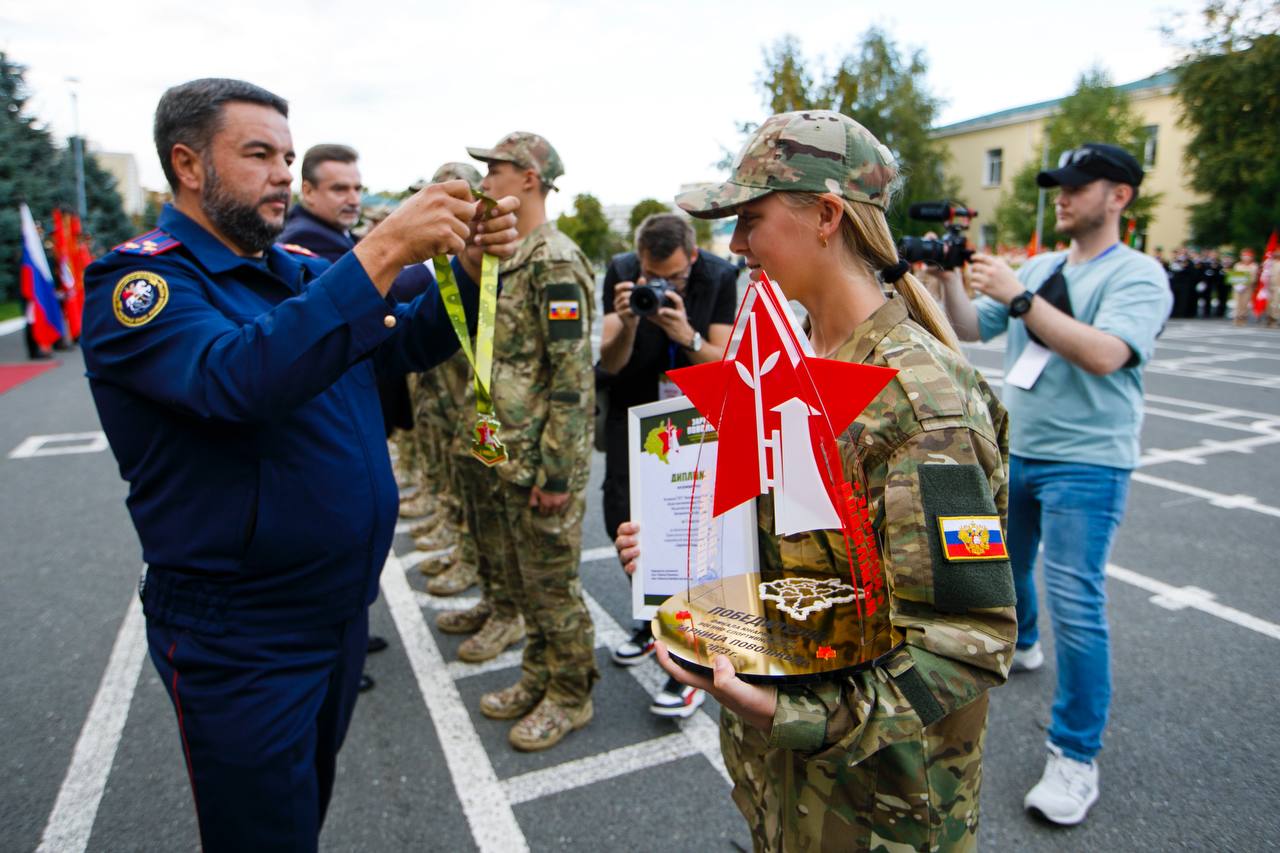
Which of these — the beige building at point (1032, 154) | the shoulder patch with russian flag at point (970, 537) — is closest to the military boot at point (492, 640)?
the shoulder patch with russian flag at point (970, 537)

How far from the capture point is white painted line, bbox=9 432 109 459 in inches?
310

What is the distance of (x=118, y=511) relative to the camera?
20.0 ft

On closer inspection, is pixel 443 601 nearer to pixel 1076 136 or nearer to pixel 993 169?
pixel 1076 136

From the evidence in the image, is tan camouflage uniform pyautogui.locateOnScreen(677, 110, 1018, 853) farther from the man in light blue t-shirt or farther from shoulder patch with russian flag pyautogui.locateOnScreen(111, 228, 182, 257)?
the man in light blue t-shirt

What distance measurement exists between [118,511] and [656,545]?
624 cm

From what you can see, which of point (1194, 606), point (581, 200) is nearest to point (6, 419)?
point (1194, 606)

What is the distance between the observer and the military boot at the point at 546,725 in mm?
2980

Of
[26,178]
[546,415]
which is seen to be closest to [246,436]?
[546,415]

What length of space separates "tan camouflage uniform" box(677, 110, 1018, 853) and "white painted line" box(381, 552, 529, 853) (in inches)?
53.8

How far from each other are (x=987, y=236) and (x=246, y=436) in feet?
→ 163

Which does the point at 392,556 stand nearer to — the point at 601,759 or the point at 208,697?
the point at 601,759

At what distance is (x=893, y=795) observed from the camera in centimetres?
128

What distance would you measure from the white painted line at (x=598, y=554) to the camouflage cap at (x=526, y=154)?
2638mm

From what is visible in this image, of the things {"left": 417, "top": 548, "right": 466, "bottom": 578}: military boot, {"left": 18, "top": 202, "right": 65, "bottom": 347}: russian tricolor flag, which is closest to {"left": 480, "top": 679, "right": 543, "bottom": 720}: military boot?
{"left": 417, "top": 548, "right": 466, "bottom": 578}: military boot
